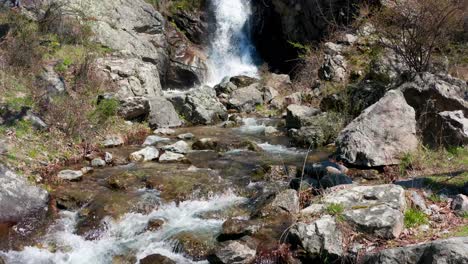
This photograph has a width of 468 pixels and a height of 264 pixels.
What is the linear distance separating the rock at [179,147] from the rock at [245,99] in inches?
242

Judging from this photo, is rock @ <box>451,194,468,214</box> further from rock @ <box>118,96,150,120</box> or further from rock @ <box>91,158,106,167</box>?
rock @ <box>118,96,150,120</box>

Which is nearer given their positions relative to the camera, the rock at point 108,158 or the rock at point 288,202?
the rock at point 288,202

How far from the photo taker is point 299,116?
42.4 ft

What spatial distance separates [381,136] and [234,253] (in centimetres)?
425

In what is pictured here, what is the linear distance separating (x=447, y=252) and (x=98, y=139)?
882 centimetres

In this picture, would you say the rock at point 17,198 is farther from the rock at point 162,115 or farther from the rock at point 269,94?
the rock at point 269,94

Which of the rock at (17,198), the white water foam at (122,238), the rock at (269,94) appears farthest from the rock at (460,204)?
the rock at (269,94)

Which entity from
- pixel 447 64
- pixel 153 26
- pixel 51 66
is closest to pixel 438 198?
pixel 447 64

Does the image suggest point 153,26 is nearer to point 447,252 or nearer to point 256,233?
point 256,233

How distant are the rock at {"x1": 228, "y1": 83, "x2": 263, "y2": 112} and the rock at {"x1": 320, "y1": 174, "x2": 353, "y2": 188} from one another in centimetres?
973

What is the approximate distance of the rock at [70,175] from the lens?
8406 mm

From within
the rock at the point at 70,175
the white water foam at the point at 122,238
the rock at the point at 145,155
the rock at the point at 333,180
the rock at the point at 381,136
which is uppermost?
the rock at the point at 381,136

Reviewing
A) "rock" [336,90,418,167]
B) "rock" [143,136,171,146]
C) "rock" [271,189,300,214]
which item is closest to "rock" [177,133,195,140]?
"rock" [143,136,171,146]

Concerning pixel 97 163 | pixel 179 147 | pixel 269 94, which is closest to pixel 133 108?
pixel 179 147
